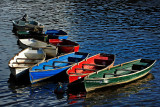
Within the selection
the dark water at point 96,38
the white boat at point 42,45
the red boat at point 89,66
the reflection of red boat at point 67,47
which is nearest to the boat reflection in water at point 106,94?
the dark water at point 96,38

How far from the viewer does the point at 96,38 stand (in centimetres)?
4894

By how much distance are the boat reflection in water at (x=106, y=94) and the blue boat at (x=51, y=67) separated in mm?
3845

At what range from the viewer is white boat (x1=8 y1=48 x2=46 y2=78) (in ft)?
95.8

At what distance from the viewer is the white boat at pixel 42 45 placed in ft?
124

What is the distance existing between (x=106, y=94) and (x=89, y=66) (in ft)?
20.4

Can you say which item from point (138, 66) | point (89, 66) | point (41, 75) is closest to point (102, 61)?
point (89, 66)

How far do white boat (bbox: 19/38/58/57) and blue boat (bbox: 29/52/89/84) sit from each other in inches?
153

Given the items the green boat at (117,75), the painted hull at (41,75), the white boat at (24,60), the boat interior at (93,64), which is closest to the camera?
the green boat at (117,75)

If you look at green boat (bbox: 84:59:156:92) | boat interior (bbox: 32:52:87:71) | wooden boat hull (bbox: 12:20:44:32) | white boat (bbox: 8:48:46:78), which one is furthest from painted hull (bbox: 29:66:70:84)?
wooden boat hull (bbox: 12:20:44:32)

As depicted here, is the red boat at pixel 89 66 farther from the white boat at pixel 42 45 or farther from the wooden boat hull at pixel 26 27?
the wooden boat hull at pixel 26 27

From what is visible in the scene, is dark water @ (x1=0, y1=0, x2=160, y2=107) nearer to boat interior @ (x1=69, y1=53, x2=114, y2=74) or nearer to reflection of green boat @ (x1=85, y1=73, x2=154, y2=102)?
reflection of green boat @ (x1=85, y1=73, x2=154, y2=102)

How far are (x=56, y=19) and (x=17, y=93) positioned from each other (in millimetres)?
40742

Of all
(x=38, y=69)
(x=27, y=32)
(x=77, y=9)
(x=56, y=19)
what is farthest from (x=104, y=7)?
(x=38, y=69)

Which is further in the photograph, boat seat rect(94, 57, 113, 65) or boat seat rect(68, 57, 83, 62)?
boat seat rect(68, 57, 83, 62)
